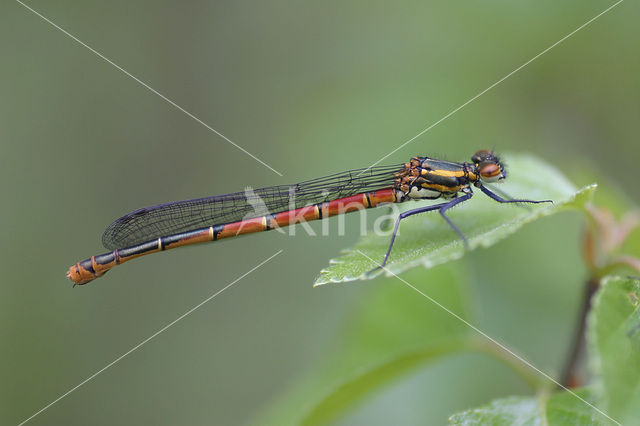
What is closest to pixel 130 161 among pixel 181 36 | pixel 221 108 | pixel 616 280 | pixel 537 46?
pixel 221 108

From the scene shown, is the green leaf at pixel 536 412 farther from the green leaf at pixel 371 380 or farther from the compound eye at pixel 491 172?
the compound eye at pixel 491 172

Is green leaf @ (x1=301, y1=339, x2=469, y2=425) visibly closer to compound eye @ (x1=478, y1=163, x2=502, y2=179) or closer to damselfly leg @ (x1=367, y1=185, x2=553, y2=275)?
damselfly leg @ (x1=367, y1=185, x2=553, y2=275)

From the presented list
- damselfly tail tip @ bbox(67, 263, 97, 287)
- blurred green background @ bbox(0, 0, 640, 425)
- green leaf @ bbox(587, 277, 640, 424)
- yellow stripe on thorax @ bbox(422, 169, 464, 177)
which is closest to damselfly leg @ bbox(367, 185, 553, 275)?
yellow stripe on thorax @ bbox(422, 169, 464, 177)

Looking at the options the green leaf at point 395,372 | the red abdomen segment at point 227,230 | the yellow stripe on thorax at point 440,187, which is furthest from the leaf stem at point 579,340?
the red abdomen segment at point 227,230

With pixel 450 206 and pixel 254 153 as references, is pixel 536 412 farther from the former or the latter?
pixel 254 153

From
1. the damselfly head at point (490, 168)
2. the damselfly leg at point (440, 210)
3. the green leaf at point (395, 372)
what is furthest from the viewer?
the damselfly head at point (490, 168)

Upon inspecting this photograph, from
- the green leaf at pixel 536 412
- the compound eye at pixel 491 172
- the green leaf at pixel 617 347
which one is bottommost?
the green leaf at pixel 536 412

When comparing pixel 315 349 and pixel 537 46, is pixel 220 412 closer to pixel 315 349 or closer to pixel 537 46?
pixel 315 349
